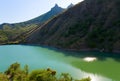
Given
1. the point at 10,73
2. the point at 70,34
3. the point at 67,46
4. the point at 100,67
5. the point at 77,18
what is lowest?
the point at 10,73

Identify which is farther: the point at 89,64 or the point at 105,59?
the point at 105,59

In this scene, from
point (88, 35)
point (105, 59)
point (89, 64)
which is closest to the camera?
point (89, 64)

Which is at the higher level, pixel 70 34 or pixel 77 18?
pixel 77 18

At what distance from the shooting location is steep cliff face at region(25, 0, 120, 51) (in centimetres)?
11484

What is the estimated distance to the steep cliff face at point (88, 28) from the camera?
Answer: 115 meters

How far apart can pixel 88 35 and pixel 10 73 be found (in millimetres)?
68440

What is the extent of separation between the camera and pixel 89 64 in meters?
83.3

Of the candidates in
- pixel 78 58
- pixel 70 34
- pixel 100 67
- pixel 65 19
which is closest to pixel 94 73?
pixel 100 67

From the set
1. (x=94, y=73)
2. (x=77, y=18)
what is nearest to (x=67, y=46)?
(x=77, y=18)

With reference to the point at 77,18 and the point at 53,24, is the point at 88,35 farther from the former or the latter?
the point at 53,24

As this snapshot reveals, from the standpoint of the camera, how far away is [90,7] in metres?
146

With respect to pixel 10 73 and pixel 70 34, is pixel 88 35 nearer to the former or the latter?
pixel 70 34

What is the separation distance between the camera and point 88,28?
5162 inches

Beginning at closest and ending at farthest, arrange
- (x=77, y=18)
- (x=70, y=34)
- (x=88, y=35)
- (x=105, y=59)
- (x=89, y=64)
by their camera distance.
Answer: (x=89, y=64), (x=105, y=59), (x=88, y=35), (x=70, y=34), (x=77, y=18)
